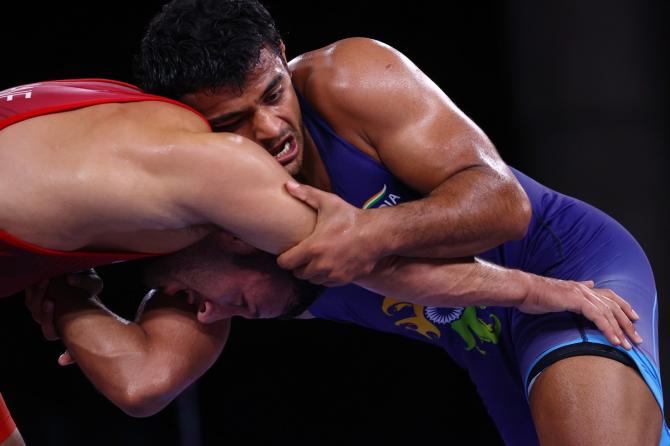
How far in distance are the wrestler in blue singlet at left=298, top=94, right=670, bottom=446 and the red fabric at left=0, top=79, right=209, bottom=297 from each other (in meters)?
0.42

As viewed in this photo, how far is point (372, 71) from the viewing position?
72.4 inches

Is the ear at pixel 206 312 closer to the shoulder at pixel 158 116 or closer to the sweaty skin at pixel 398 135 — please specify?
the sweaty skin at pixel 398 135

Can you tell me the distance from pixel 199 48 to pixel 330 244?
0.48 m

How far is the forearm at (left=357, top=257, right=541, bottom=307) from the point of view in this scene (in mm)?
1693

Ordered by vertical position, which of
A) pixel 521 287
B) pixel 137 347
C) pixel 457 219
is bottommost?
pixel 137 347

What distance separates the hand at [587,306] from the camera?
5.74 ft

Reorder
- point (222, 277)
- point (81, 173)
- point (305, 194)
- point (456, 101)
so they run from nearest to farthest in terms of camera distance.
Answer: point (81, 173) → point (305, 194) → point (222, 277) → point (456, 101)

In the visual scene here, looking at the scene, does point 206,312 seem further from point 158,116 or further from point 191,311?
point 158,116

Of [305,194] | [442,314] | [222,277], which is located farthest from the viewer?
[442,314]

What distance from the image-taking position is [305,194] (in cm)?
156

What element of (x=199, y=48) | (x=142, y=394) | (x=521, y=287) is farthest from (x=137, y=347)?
(x=521, y=287)

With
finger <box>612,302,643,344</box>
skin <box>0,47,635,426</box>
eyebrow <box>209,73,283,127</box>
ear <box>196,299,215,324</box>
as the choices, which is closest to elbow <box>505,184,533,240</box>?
skin <box>0,47,635,426</box>

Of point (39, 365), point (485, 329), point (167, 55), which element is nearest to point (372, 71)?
point (167, 55)

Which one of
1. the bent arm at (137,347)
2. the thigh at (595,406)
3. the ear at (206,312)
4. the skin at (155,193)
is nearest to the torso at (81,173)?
the skin at (155,193)
